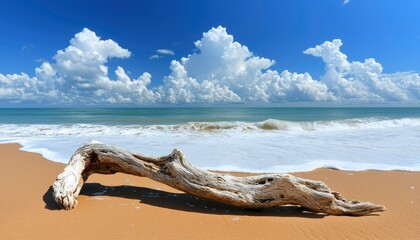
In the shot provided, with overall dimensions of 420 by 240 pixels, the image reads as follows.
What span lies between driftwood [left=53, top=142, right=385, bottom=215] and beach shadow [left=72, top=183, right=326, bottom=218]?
0.15 meters

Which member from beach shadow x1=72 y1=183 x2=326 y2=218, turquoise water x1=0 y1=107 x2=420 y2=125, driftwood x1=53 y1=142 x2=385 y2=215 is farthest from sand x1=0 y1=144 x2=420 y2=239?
turquoise water x1=0 y1=107 x2=420 y2=125

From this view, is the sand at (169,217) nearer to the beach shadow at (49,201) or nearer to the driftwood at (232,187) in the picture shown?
the beach shadow at (49,201)

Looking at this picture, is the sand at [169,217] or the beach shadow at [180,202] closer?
the sand at [169,217]

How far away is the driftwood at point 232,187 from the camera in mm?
4121

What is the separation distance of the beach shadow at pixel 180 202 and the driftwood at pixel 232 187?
150 millimetres

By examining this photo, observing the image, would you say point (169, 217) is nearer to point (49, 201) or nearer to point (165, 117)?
point (49, 201)

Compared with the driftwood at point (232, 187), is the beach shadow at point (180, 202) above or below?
below

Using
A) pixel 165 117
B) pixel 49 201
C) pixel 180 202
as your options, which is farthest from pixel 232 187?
pixel 165 117

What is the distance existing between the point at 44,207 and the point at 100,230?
140 cm

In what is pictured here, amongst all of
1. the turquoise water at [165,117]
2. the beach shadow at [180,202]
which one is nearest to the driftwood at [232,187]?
the beach shadow at [180,202]

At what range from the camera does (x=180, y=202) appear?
4.63 m

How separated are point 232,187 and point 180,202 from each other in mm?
1025

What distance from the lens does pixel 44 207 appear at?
4.18 meters

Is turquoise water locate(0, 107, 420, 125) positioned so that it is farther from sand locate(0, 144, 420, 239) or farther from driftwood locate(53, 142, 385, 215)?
driftwood locate(53, 142, 385, 215)
